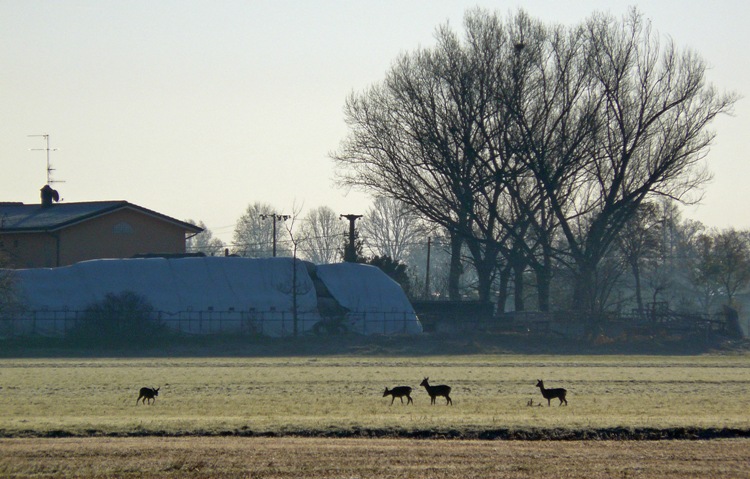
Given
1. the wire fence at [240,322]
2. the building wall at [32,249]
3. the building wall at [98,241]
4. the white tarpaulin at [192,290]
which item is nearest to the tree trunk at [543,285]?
the wire fence at [240,322]

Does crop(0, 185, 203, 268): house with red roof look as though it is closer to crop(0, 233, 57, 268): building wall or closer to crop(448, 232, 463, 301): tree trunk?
crop(0, 233, 57, 268): building wall

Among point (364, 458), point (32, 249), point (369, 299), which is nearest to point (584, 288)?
point (369, 299)

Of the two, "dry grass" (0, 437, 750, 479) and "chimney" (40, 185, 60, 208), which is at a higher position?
"chimney" (40, 185, 60, 208)

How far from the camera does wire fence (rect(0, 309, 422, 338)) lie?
58.2m

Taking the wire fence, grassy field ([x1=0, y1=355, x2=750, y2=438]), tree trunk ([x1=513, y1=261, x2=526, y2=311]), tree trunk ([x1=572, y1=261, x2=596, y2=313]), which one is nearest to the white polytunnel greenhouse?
the wire fence

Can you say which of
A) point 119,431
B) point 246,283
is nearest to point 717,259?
point 246,283

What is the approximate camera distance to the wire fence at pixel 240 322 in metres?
58.2

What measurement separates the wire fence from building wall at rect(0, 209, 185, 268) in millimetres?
15270

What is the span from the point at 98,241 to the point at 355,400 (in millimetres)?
55097

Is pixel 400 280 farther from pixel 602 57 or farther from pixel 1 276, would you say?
pixel 1 276

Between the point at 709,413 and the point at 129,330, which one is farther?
the point at 129,330

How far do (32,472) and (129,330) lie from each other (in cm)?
4308

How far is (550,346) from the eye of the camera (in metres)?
61.3

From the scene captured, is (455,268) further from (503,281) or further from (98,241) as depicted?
(98,241)
